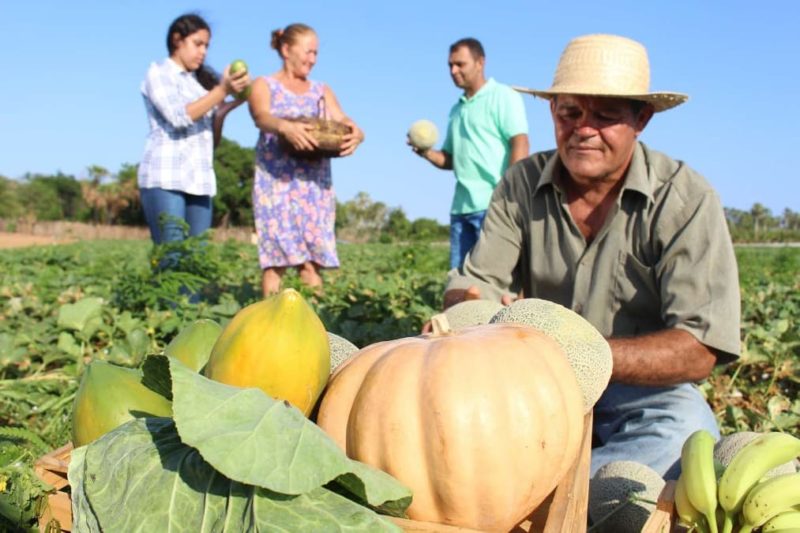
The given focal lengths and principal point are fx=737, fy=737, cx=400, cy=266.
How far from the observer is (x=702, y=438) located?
1957mm

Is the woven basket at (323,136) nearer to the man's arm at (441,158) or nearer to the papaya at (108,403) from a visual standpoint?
the man's arm at (441,158)

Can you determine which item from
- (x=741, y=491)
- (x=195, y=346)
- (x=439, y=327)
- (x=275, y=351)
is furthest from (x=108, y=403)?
(x=741, y=491)

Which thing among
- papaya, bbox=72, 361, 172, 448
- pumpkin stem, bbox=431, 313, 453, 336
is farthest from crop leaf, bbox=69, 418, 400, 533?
pumpkin stem, bbox=431, 313, 453, 336

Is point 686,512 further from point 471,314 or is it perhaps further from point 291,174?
point 291,174

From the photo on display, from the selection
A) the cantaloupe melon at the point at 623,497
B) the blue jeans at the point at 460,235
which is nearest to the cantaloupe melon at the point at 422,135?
the blue jeans at the point at 460,235

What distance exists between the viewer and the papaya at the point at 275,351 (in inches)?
59.5

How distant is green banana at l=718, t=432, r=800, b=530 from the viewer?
184 cm

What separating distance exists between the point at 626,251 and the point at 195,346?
2.01 meters

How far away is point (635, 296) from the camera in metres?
3.23

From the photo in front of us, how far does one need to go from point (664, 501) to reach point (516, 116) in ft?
16.3

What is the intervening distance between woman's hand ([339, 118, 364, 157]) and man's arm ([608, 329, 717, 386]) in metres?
3.63

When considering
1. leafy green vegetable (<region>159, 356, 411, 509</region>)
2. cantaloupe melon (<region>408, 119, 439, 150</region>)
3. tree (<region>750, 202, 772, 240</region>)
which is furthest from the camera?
tree (<region>750, 202, 772, 240</region>)

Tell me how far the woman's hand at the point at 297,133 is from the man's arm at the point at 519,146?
1.78 meters

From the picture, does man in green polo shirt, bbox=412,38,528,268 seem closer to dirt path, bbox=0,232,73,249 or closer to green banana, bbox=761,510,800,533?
green banana, bbox=761,510,800,533
